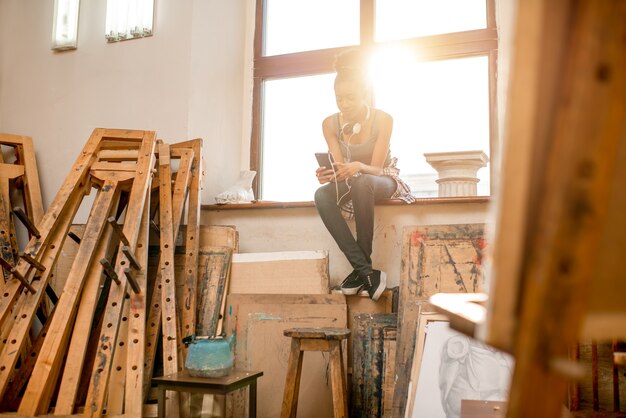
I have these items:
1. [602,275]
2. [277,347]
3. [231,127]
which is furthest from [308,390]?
[602,275]

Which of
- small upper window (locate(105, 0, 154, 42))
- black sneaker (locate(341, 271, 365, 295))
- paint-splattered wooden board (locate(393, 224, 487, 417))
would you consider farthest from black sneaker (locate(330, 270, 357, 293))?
small upper window (locate(105, 0, 154, 42))

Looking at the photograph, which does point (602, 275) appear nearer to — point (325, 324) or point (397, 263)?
point (325, 324)

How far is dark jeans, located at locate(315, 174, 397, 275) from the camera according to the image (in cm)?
307

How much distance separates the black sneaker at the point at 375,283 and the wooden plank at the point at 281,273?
24cm

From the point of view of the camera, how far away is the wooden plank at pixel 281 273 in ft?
10.4

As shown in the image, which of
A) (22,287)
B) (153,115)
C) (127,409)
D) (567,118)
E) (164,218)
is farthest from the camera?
(153,115)

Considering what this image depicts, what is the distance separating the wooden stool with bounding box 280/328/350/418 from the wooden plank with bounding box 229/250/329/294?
55cm

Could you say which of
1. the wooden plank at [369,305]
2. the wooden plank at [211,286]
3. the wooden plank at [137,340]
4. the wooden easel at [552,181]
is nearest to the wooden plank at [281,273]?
the wooden plank at [211,286]

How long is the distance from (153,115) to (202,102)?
0.32 metres

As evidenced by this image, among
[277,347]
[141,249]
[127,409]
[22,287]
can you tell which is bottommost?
[127,409]

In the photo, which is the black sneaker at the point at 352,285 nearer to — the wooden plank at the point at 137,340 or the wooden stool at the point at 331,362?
the wooden stool at the point at 331,362

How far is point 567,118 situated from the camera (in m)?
0.46

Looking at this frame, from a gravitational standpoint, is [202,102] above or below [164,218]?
above

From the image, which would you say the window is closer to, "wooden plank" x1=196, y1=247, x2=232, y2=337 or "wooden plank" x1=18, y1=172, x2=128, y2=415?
"wooden plank" x1=196, y1=247, x2=232, y2=337
